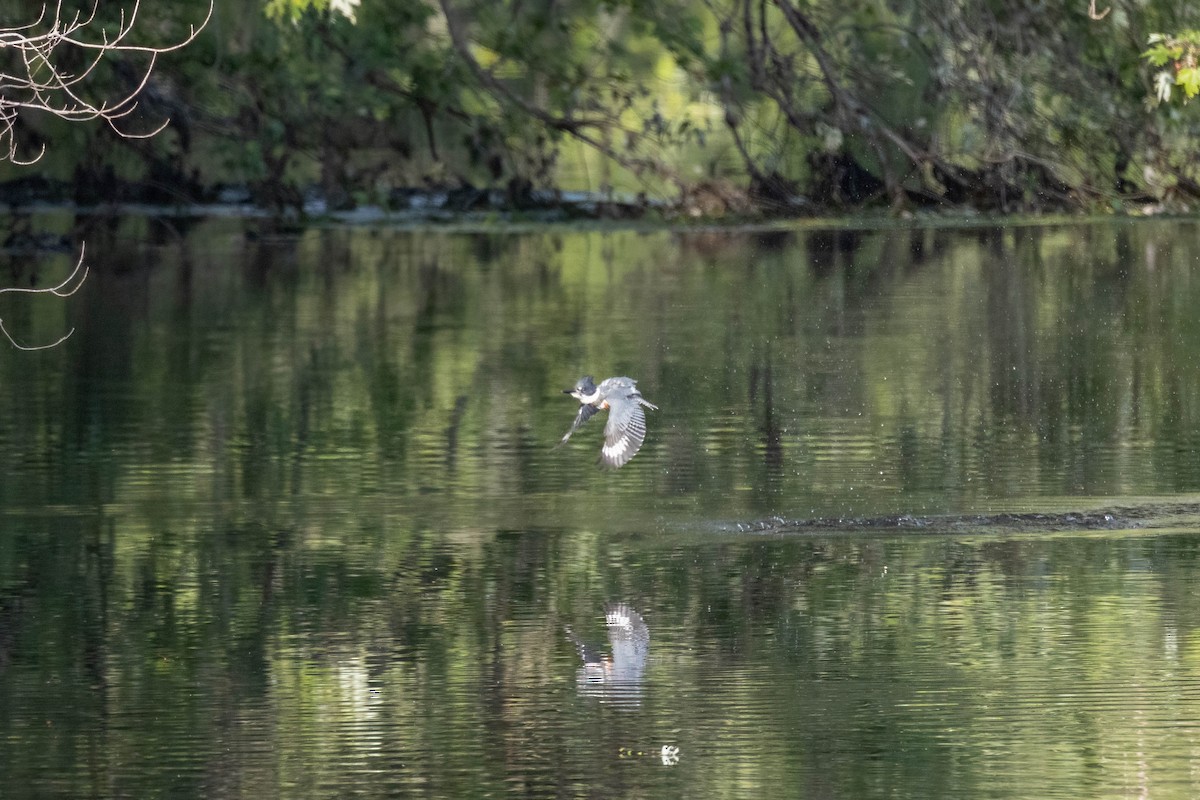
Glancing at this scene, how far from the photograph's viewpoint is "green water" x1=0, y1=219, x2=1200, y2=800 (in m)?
8.37

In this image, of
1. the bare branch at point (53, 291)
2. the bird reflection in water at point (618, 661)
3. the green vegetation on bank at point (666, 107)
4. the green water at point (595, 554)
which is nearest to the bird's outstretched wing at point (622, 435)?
the green water at point (595, 554)

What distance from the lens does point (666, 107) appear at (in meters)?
35.4

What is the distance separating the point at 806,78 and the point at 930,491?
56.0 feet

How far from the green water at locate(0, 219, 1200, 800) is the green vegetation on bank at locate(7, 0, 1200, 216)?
5.41 meters

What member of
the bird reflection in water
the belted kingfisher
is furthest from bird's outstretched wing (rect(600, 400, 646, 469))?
the bird reflection in water

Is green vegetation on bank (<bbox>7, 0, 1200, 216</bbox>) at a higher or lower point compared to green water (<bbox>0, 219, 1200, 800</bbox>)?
higher

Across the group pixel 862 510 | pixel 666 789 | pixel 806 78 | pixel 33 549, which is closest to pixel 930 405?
pixel 862 510

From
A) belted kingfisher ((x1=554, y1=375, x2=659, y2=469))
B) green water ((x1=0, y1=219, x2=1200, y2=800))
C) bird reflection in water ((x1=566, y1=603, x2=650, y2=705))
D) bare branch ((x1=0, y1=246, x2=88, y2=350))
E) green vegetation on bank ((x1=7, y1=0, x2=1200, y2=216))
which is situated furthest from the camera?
green vegetation on bank ((x1=7, y1=0, x2=1200, y2=216))

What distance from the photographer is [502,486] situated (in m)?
14.1

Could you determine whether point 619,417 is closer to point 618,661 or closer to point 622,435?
point 622,435

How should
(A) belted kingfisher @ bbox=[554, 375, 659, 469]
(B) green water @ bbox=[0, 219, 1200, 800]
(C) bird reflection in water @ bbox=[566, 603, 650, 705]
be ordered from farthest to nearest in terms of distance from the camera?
1. (A) belted kingfisher @ bbox=[554, 375, 659, 469]
2. (C) bird reflection in water @ bbox=[566, 603, 650, 705]
3. (B) green water @ bbox=[0, 219, 1200, 800]

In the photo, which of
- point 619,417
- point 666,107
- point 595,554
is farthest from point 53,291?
point 666,107

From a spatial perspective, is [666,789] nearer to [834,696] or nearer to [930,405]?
[834,696]

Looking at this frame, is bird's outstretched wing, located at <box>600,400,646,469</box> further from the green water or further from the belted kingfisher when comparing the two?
the green water
